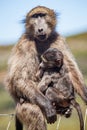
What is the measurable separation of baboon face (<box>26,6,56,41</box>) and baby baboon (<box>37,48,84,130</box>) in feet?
1.36

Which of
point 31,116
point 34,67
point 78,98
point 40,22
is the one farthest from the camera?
point 78,98

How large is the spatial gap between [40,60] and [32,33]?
0.50 m

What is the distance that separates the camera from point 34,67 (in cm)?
847

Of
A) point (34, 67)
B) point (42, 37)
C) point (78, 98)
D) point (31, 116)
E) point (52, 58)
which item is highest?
point (42, 37)

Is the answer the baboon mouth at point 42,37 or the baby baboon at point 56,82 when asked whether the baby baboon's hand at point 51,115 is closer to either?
the baby baboon at point 56,82

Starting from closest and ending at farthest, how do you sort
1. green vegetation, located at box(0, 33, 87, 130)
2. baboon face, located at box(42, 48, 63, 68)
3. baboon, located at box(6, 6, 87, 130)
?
baboon, located at box(6, 6, 87, 130), baboon face, located at box(42, 48, 63, 68), green vegetation, located at box(0, 33, 87, 130)

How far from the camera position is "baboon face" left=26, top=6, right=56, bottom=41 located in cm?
867

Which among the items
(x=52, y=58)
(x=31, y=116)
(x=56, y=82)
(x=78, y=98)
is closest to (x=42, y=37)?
A: (x=52, y=58)

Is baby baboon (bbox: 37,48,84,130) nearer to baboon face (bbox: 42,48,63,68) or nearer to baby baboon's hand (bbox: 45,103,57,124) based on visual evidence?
baboon face (bbox: 42,48,63,68)

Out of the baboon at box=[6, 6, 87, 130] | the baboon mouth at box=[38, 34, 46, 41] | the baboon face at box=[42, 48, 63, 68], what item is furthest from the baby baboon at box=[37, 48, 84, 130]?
the baboon mouth at box=[38, 34, 46, 41]

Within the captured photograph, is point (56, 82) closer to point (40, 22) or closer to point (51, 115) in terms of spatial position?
point (51, 115)

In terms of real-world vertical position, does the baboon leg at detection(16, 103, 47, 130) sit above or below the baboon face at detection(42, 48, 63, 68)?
below

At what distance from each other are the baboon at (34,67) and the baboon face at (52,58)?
0.24m

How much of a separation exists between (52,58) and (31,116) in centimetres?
89
